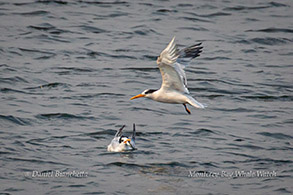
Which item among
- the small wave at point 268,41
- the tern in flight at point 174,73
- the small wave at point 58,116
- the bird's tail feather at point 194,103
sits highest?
the tern in flight at point 174,73

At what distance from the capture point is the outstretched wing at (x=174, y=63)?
11461mm

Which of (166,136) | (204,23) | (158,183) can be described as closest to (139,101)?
(166,136)

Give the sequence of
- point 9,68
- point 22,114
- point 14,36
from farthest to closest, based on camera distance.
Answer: point 14,36 < point 9,68 < point 22,114

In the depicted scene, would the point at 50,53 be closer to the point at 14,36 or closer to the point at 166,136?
the point at 14,36

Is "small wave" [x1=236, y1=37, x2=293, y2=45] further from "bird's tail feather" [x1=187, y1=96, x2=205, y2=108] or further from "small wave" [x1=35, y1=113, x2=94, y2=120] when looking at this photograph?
"bird's tail feather" [x1=187, y1=96, x2=205, y2=108]

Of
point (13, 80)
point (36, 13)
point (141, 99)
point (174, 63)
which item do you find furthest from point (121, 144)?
point (36, 13)

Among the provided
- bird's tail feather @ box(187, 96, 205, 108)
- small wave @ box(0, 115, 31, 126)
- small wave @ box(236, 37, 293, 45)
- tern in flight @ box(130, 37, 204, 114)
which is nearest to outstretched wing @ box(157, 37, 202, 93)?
tern in flight @ box(130, 37, 204, 114)

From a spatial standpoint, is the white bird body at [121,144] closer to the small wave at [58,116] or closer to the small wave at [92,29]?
the small wave at [58,116]

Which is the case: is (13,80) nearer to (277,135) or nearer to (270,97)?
(270,97)

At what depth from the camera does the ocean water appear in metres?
10.9

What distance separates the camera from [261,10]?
2683 cm

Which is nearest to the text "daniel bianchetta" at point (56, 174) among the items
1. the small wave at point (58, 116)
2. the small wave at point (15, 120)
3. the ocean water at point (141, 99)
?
the ocean water at point (141, 99)

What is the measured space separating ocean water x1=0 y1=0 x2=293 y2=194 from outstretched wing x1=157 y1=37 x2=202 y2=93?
1284 millimetres

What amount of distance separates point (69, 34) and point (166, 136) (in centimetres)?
1004
